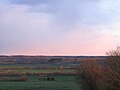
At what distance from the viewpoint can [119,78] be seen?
123 ft

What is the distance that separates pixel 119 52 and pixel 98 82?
16.5m

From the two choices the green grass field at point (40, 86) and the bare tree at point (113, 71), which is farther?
the green grass field at point (40, 86)

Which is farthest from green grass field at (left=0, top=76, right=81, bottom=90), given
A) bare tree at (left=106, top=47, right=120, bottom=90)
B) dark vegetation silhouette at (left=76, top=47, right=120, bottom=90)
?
bare tree at (left=106, top=47, right=120, bottom=90)

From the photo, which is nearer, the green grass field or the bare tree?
the bare tree

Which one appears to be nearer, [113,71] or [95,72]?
[113,71]

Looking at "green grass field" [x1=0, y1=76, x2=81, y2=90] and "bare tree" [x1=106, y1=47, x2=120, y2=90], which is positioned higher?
"bare tree" [x1=106, y1=47, x2=120, y2=90]

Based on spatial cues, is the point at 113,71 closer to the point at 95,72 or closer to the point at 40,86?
the point at 95,72

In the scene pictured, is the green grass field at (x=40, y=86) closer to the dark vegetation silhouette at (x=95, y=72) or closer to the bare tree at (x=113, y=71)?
the dark vegetation silhouette at (x=95, y=72)

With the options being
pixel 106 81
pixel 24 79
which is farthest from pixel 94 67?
pixel 24 79

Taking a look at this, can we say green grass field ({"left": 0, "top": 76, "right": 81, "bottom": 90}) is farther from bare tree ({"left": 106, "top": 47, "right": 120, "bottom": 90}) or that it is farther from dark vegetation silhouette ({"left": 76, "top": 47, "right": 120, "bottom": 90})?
bare tree ({"left": 106, "top": 47, "right": 120, "bottom": 90})

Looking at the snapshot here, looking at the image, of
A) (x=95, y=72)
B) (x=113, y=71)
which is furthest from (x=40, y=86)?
(x=113, y=71)

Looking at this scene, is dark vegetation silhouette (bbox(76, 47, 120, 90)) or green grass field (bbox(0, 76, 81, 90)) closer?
dark vegetation silhouette (bbox(76, 47, 120, 90))

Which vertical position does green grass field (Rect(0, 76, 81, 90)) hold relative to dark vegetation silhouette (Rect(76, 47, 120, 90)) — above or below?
below

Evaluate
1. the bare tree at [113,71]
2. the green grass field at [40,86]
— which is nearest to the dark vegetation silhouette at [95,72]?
the bare tree at [113,71]
